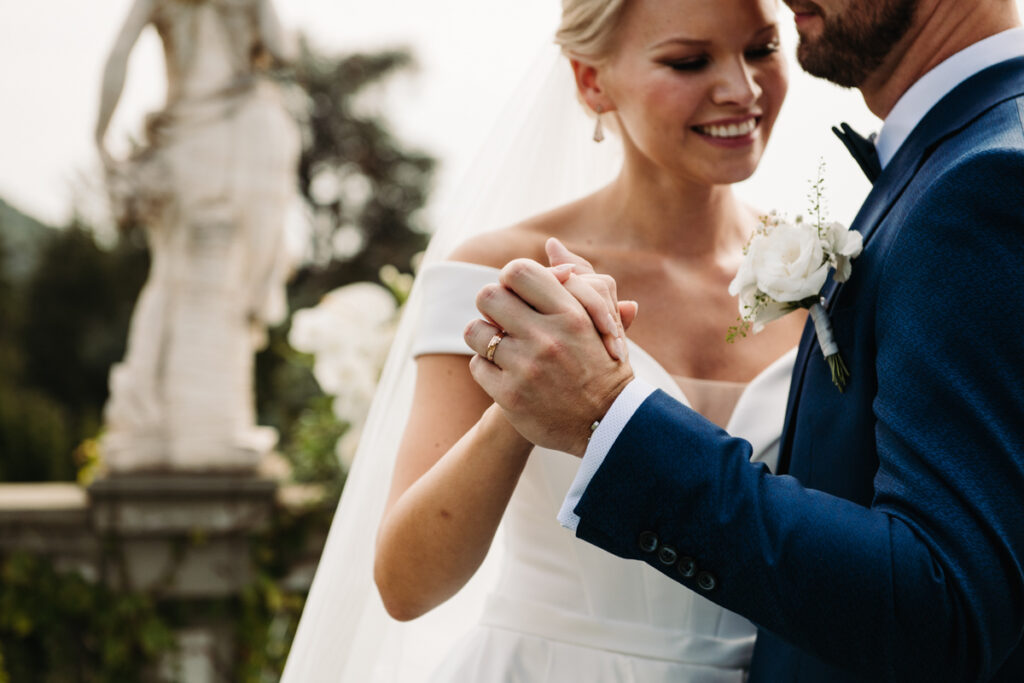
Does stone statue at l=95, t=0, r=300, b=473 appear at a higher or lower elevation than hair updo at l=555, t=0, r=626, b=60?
lower

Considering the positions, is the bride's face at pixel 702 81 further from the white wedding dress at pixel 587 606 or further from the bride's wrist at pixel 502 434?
the bride's wrist at pixel 502 434

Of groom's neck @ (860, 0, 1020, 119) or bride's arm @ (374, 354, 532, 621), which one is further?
bride's arm @ (374, 354, 532, 621)

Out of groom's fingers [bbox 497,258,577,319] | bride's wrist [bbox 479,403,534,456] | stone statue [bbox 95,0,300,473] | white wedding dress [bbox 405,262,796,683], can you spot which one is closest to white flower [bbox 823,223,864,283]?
groom's fingers [bbox 497,258,577,319]

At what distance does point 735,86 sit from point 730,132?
0.32ft

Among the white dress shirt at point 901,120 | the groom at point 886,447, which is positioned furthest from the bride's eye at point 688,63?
the groom at point 886,447

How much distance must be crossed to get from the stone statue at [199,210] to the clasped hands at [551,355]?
16.2 ft

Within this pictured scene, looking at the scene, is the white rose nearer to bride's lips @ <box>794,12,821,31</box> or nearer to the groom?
the groom

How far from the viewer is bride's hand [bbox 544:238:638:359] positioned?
54.5 inches

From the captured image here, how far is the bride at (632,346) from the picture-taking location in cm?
204

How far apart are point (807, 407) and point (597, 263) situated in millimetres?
853

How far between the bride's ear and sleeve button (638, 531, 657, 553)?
1.28 m

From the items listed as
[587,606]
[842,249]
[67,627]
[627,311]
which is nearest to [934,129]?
[842,249]

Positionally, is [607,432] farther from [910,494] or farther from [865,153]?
[865,153]

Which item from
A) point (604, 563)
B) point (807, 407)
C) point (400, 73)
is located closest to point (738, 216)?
point (604, 563)
